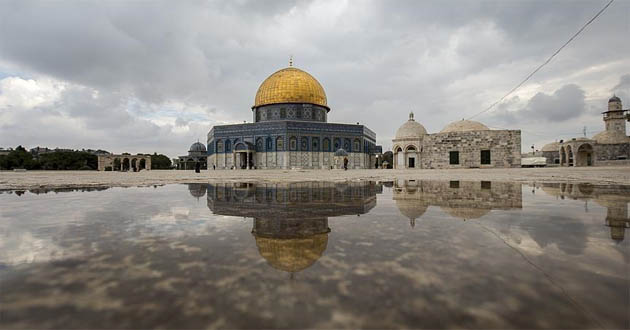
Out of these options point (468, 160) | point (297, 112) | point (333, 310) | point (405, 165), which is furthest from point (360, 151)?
point (333, 310)

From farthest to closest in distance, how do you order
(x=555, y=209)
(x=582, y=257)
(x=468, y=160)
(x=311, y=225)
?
(x=468, y=160), (x=555, y=209), (x=311, y=225), (x=582, y=257)

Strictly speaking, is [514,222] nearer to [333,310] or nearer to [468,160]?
[333,310]

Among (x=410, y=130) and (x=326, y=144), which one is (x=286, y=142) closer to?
(x=326, y=144)

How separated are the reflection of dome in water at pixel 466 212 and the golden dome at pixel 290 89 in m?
33.1

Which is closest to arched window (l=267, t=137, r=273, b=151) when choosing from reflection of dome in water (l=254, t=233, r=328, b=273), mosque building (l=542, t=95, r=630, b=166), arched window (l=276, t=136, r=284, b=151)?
arched window (l=276, t=136, r=284, b=151)

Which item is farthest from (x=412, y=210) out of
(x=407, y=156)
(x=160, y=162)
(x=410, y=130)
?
(x=160, y=162)

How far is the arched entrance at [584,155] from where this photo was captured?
34219 mm

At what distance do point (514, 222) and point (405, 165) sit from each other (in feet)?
104

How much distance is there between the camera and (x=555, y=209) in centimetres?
315

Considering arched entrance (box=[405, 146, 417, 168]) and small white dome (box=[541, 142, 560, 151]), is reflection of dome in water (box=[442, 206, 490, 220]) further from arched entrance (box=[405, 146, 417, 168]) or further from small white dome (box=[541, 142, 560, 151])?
small white dome (box=[541, 142, 560, 151])

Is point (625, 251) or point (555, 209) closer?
point (625, 251)

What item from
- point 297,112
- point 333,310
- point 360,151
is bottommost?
point 333,310

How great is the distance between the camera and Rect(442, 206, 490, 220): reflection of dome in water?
281 cm

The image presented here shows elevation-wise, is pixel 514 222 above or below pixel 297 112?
below
